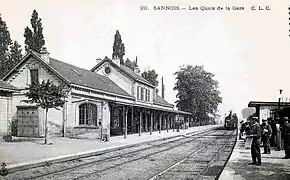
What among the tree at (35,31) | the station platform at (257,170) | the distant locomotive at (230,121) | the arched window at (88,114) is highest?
the tree at (35,31)

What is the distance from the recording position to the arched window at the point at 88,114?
20.0m

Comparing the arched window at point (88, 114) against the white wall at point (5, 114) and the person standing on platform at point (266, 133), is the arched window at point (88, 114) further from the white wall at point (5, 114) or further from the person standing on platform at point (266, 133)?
the person standing on platform at point (266, 133)

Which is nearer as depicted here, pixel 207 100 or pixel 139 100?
pixel 207 100

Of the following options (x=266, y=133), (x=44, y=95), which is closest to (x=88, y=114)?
(x=44, y=95)

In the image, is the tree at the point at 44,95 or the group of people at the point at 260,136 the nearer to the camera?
the group of people at the point at 260,136

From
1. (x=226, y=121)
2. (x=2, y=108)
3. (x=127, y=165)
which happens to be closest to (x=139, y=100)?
(x=226, y=121)

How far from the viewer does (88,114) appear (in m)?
20.0

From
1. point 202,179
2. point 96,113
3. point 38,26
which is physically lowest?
point 202,179

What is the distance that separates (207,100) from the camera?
1505 centimetres

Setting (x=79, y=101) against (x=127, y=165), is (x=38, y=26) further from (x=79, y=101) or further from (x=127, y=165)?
(x=79, y=101)

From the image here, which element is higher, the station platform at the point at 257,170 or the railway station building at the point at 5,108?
the railway station building at the point at 5,108

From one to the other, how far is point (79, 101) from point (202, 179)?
12.4 meters

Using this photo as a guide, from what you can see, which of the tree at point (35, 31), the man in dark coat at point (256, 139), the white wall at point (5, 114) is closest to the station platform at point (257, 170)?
the man in dark coat at point (256, 139)

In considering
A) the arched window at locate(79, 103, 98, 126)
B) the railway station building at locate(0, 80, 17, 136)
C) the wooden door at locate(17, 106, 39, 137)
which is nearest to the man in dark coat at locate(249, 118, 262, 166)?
the railway station building at locate(0, 80, 17, 136)
